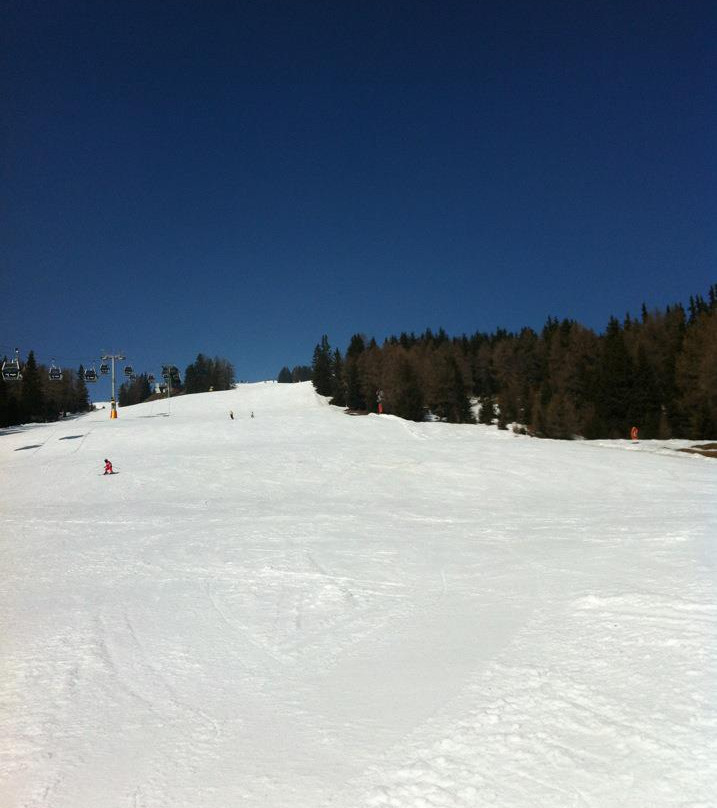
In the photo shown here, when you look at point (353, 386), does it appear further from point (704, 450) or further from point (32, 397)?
point (704, 450)

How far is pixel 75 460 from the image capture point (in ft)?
103

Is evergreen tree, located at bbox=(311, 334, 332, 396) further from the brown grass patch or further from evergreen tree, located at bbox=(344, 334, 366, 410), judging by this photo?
the brown grass patch

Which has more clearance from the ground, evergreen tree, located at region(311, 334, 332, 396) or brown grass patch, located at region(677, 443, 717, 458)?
evergreen tree, located at region(311, 334, 332, 396)

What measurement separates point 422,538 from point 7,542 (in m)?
11.6

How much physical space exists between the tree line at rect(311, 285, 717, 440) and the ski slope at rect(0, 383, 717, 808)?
3773cm

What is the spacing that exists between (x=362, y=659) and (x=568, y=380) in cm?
6669

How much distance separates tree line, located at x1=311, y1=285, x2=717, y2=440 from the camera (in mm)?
50094

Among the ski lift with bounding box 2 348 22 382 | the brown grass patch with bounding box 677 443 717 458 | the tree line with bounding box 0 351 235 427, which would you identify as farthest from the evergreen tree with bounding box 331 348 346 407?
the brown grass patch with bounding box 677 443 717 458

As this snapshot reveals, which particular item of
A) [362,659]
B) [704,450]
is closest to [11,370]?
[362,659]

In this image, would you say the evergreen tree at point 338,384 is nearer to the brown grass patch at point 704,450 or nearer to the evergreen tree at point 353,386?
the evergreen tree at point 353,386

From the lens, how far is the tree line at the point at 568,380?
5009 centimetres

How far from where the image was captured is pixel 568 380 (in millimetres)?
67375

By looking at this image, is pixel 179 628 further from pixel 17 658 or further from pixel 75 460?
pixel 75 460

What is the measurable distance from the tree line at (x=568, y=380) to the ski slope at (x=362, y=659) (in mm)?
37728
